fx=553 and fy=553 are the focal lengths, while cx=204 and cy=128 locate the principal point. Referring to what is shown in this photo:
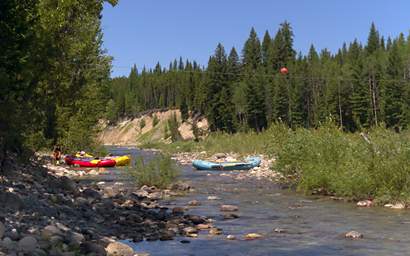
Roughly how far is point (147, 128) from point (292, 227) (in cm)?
13255

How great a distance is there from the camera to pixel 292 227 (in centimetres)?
1684

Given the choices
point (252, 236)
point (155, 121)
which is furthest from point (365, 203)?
point (155, 121)

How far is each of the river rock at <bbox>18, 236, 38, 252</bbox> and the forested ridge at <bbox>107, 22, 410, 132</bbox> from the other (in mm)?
59549

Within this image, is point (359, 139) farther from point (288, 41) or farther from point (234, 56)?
point (288, 41)

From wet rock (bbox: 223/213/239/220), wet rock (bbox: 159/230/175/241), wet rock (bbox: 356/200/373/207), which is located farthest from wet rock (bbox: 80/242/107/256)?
wet rock (bbox: 356/200/373/207)

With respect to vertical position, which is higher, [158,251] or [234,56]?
[234,56]

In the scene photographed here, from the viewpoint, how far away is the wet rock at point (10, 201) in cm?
1270

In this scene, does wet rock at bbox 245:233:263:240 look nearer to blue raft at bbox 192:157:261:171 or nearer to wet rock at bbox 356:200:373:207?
wet rock at bbox 356:200:373:207

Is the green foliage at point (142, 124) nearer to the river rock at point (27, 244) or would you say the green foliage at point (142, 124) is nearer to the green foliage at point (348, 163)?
the green foliage at point (348, 163)

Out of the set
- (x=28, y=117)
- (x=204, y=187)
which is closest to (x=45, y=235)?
(x=28, y=117)

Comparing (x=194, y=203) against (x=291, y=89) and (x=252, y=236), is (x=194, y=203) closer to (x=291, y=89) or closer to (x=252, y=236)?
(x=252, y=236)

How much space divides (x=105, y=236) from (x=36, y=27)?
6842 millimetres

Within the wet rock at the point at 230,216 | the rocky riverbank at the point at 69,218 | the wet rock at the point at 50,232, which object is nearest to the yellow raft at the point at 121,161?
the rocky riverbank at the point at 69,218

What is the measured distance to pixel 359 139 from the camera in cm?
2394
